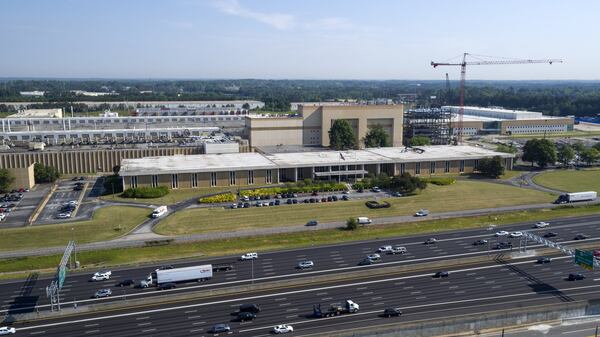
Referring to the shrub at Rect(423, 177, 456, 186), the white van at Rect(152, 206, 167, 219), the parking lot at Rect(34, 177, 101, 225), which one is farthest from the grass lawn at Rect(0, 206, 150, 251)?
the shrub at Rect(423, 177, 456, 186)

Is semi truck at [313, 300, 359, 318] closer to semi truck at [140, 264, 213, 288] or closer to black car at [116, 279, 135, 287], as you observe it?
semi truck at [140, 264, 213, 288]

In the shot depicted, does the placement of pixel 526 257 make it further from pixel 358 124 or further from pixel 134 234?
pixel 358 124

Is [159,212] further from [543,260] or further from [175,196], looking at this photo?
[543,260]

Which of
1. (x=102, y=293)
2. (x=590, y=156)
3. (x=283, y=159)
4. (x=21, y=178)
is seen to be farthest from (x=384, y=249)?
(x=590, y=156)

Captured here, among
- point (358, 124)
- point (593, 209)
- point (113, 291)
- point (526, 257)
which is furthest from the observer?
point (358, 124)

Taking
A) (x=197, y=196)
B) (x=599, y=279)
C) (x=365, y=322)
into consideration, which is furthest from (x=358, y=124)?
(x=365, y=322)
